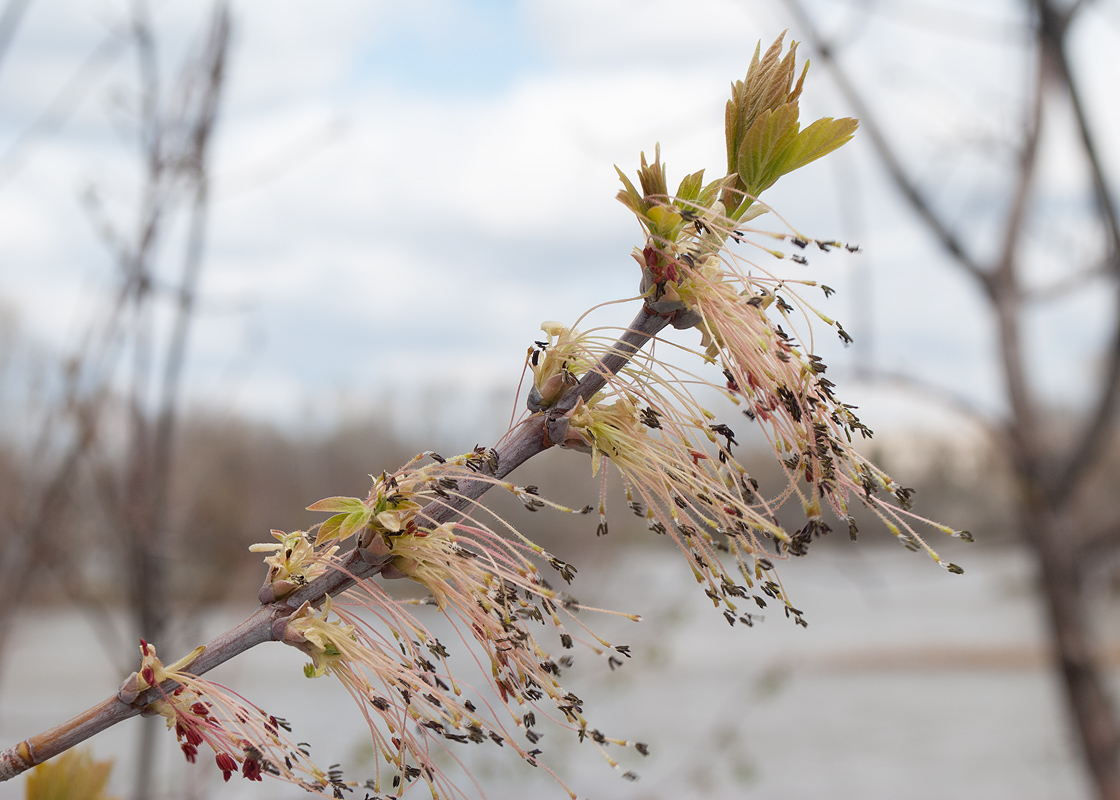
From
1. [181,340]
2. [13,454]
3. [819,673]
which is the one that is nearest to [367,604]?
[181,340]

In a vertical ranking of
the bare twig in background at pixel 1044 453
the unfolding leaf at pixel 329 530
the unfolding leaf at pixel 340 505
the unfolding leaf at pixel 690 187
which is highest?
the unfolding leaf at pixel 690 187

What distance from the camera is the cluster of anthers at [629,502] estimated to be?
2.59ft

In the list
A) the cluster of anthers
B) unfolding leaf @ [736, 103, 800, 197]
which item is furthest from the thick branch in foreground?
unfolding leaf @ [736, 103, 800, 197]

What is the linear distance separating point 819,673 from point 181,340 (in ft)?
49.8

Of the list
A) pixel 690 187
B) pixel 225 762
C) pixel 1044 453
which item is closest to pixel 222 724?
pixel 225 762

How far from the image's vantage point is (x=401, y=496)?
2.66 feet

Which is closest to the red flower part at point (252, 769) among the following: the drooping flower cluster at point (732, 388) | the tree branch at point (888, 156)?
the drooping flower cluster at point (732, 388)

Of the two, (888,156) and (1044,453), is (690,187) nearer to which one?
(888,156)

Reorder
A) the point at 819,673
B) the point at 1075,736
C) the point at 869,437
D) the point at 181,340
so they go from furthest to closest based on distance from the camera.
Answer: the point at 819,673
the point at 1075,736
the point at 181,340
the point at 869,437

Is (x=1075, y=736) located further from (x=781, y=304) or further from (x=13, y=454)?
(x=13, y=454)

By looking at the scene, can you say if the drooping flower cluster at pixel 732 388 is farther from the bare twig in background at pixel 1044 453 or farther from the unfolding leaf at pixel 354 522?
the bare twig in background at pixel 1044 453

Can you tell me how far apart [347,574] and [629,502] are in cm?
26

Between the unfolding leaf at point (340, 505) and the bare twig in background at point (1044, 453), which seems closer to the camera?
the unfolding leaf at point (340, 505)

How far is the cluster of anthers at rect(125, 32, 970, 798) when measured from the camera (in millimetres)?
791
